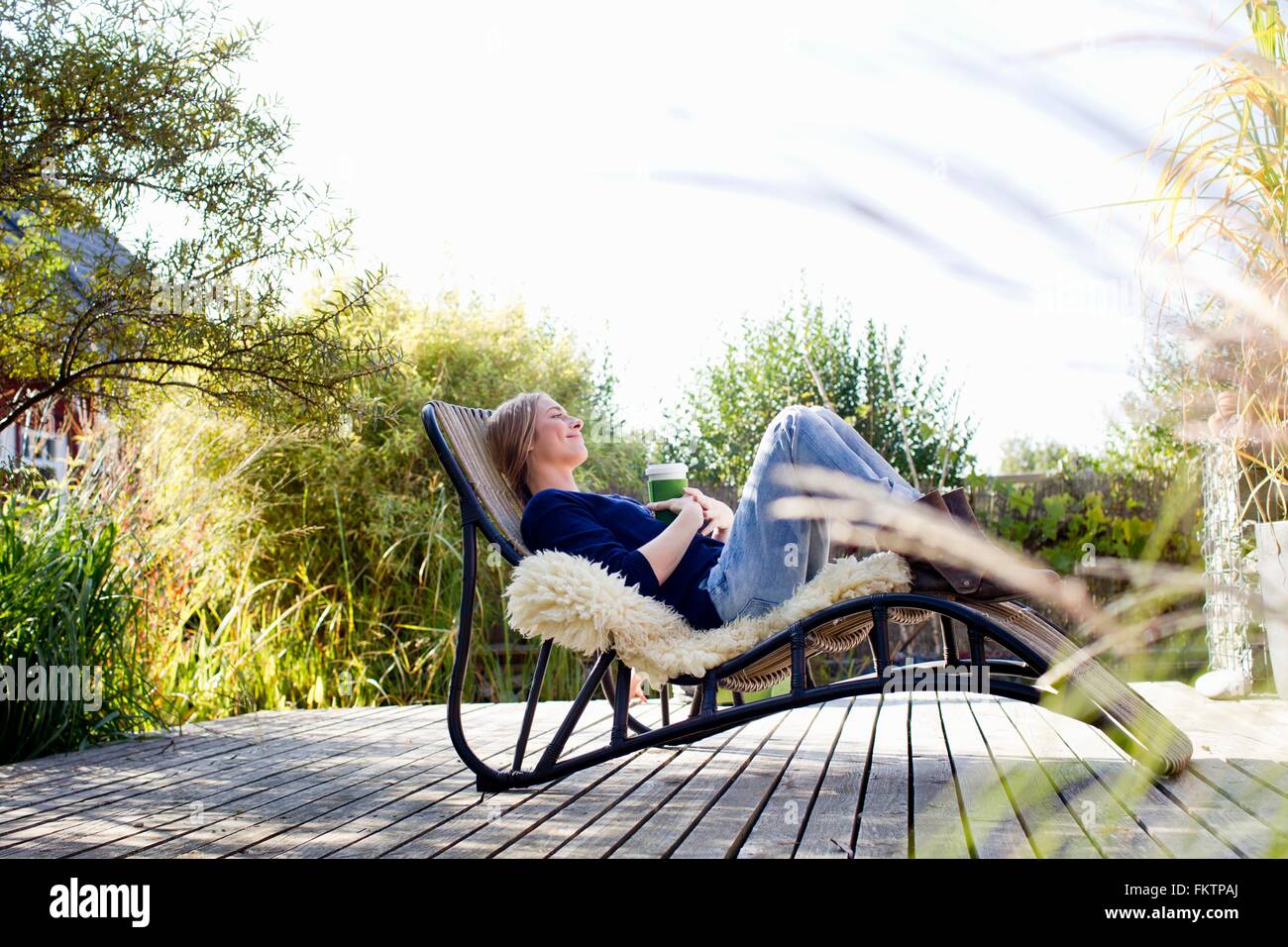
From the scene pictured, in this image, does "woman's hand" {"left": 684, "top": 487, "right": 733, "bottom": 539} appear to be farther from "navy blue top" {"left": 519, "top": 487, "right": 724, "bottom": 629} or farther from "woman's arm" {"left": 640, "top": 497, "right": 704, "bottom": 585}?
"woman's arm" {"left": 640, "top": 497, "right": 704, "bottom": 585}

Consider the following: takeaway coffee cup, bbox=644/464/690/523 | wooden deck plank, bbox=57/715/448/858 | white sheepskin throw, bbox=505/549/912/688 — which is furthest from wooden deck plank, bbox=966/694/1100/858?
wooden deck plank, bbox=57/715/448/858

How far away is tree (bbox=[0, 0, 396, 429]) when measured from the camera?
320cm

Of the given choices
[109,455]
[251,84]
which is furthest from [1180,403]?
[109,455]

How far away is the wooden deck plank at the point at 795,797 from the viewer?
2.01m

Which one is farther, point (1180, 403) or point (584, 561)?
point (584, 561)

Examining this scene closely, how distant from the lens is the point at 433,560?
561 centimetres

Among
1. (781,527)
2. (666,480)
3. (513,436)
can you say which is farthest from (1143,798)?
(513,436)

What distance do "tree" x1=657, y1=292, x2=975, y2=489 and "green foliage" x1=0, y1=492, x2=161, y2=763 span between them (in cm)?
408

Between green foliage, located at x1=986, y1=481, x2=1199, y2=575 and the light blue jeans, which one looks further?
green foliage, located at x1=986, y1=481, x2=1199, y2=575

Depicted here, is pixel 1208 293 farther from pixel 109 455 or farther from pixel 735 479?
pixel 735 479

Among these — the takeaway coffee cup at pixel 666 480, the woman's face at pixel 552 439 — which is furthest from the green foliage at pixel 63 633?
the takeaway coffee cup at pixel 666 480

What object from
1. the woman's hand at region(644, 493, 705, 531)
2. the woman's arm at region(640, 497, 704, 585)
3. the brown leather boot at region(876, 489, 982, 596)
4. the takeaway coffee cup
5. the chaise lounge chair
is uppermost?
the takeaway coffee cup

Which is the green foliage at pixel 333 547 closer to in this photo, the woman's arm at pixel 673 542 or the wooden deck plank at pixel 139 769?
the wooden deck plank at pixel 139 769
